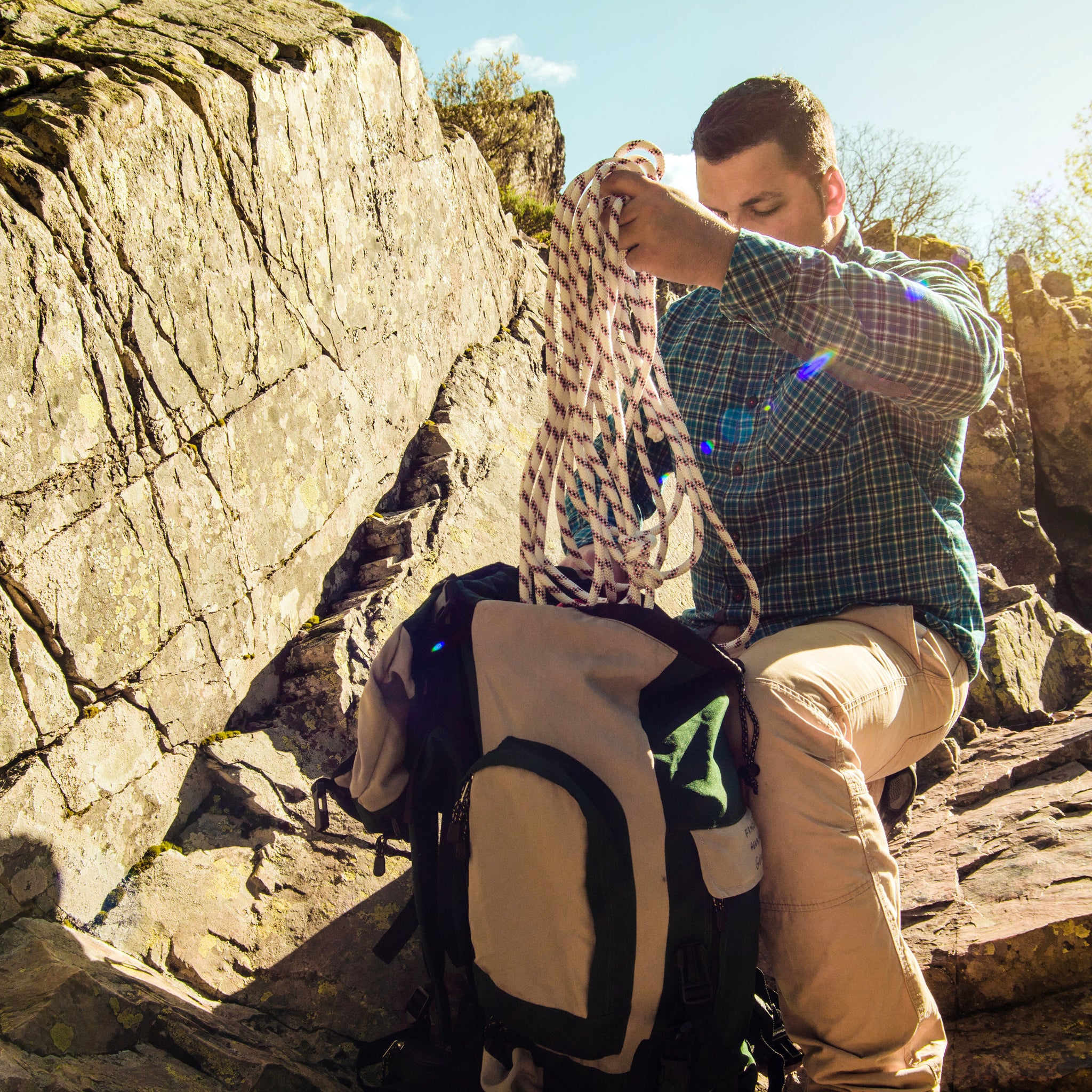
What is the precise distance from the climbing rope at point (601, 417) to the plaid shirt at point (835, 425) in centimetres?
18

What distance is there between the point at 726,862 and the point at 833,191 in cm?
146

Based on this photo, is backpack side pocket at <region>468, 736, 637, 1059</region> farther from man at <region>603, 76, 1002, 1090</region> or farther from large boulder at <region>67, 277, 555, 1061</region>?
large boulder at <region>67, 277, 555, 1061</region>

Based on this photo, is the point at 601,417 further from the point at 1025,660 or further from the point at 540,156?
the point at 540,156

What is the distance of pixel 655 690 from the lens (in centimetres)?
127

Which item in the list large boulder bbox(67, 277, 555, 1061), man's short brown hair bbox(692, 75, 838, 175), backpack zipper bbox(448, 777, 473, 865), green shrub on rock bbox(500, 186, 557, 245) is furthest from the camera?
green shrub on rock bbox(500, 186, 557, 245)

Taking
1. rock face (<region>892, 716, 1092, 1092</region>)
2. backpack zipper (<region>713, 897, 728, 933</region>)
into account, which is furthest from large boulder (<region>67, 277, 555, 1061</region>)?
rock face (<region>892, 716, 1092, 1092</region>)

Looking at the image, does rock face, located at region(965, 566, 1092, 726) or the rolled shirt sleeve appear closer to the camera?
the rolled shirt sleeve

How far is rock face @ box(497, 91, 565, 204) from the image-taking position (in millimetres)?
6051

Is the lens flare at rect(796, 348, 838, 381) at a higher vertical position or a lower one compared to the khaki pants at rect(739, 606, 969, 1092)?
higher

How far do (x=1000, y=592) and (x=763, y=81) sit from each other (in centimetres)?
223

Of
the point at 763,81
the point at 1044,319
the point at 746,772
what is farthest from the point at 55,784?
the point at 1044,319

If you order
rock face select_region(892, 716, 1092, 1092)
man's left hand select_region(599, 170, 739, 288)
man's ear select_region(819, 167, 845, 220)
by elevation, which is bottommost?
rock face select_region(892, 716, 1092, 1092)

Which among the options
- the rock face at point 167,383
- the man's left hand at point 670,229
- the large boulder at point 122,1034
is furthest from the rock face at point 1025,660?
the large boulder at point 122,1034

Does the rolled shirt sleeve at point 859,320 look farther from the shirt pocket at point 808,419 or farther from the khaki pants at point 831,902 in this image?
the khaki pants at point 831,902
